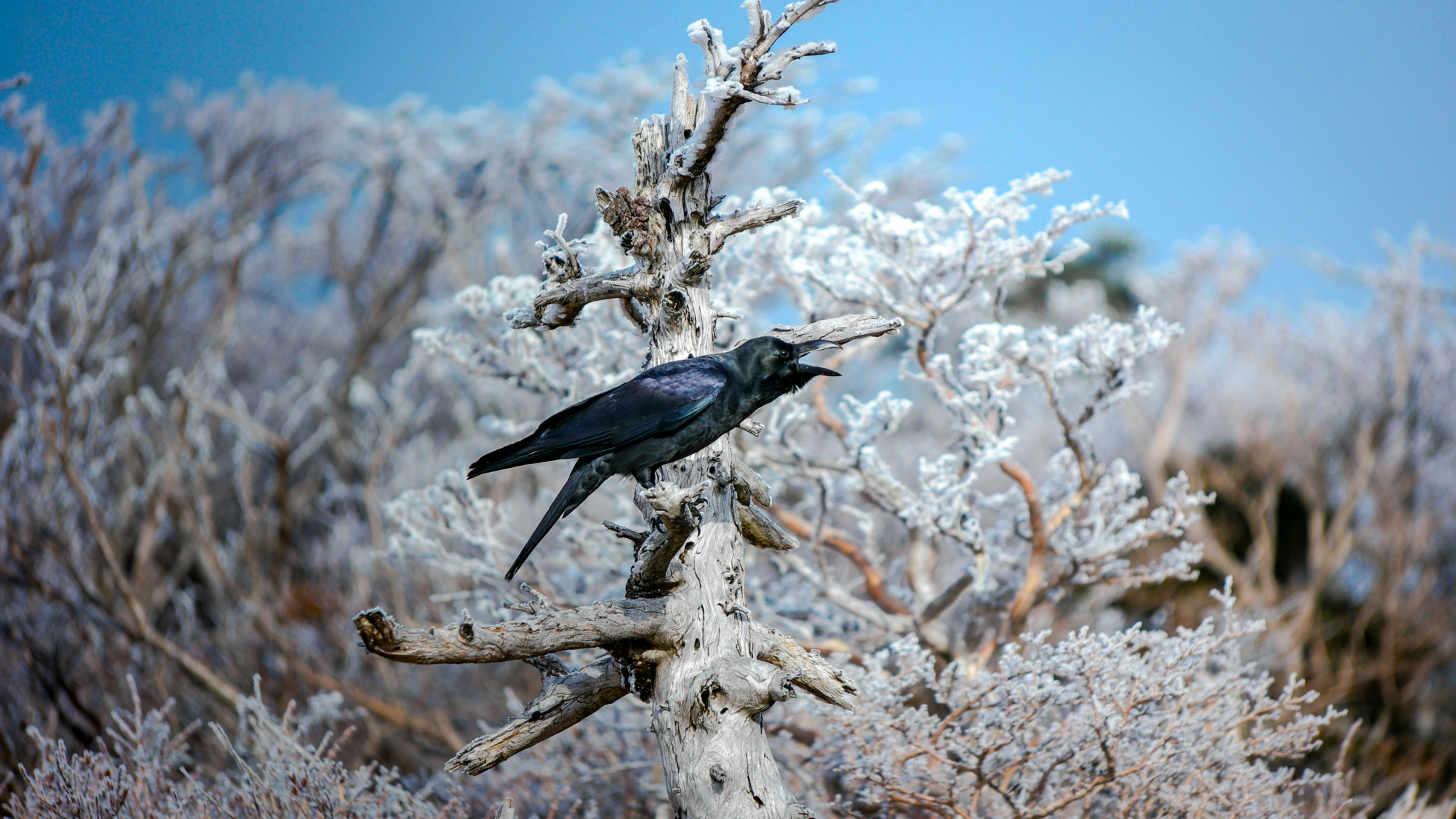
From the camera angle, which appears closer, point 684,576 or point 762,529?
point 684,576

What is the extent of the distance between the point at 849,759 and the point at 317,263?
10.7 meters

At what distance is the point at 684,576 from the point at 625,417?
0.42 meters

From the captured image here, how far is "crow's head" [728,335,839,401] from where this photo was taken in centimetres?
220

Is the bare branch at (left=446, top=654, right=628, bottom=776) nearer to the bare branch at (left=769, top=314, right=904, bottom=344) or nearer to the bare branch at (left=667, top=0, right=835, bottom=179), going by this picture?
the bare branch at (left=769, top=314, right=904, bottom=344)

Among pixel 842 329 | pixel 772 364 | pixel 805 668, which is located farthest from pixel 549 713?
pixel 842 329

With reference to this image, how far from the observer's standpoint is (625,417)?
7.04 ft

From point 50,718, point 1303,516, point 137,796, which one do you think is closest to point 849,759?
point 137,796

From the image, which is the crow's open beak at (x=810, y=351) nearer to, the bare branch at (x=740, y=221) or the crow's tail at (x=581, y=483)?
the bare branch at (x=740, y=221)

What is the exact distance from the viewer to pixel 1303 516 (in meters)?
9.71

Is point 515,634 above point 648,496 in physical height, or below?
below

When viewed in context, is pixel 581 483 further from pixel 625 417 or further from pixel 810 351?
pixel 810 351

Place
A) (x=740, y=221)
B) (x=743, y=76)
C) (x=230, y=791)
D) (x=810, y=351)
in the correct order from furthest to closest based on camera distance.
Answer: (x=230, y=791), (x=740, y=221), (x=743, y=76), (x=810, y=351)

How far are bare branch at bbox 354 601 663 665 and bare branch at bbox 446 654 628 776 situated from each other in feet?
0.46

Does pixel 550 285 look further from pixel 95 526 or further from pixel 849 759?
pixel 95 526
